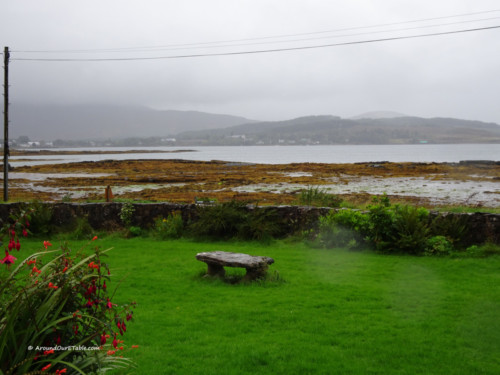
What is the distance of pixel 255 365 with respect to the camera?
5418 millimetres

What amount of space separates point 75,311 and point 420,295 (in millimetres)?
6257

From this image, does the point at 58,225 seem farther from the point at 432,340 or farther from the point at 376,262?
the point at 432,340

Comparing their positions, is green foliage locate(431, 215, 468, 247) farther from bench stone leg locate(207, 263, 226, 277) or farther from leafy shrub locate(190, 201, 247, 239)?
bench stone leg locate(207, 263, 226, 277)

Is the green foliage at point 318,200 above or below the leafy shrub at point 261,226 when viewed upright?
above

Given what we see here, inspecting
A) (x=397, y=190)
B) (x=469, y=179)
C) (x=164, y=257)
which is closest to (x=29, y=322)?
(x=164, y=257)

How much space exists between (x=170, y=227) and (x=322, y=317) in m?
8.39

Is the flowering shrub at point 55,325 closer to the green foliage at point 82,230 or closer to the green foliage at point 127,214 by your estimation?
the green foliage at point 82,230

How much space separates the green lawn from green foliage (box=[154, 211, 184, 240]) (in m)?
3.25

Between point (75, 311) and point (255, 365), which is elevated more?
point (75, 311)

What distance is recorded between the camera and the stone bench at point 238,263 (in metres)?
8.91

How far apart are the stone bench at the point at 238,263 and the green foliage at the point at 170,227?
5.25 meters

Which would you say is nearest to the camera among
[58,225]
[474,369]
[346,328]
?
[474,369]

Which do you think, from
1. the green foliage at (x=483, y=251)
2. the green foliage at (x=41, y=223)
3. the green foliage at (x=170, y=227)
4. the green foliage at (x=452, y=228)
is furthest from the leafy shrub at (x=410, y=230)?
the green foliage at (x=41, y=223)

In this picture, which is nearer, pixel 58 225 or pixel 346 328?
pixel 346 328
